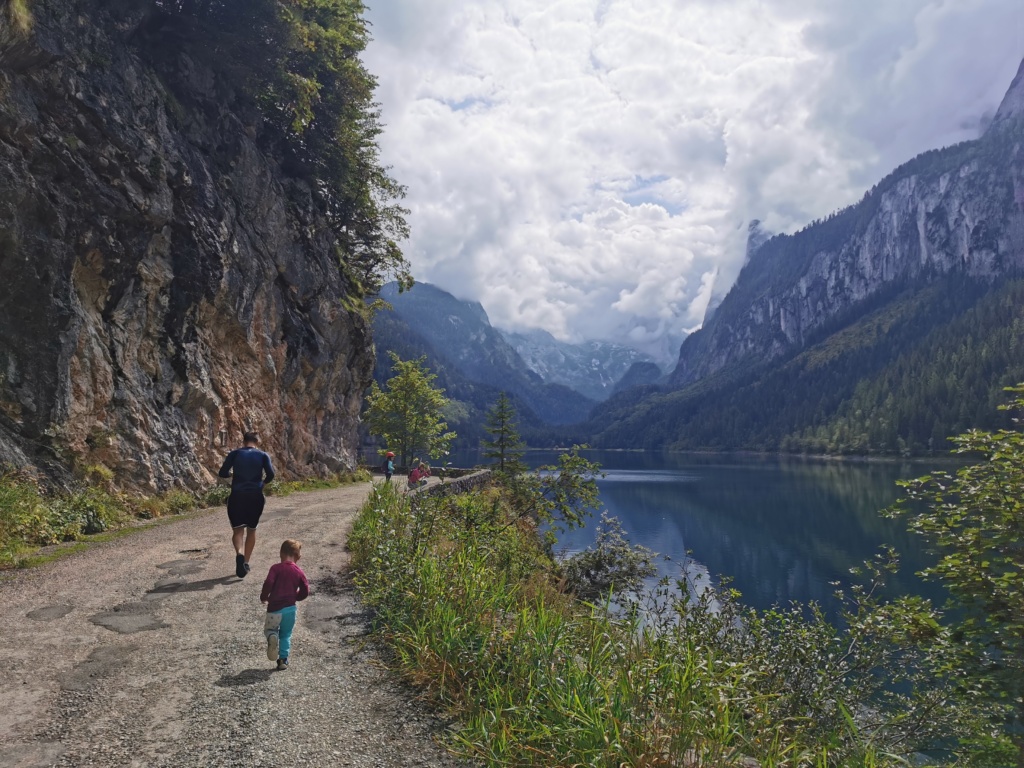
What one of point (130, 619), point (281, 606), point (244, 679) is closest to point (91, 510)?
point (130, 619)

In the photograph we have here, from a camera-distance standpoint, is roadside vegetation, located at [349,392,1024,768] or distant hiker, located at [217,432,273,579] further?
distant hiker, located at [217,432,273,579]

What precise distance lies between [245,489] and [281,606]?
445 centimetres

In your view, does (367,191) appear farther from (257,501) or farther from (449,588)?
(449,588)

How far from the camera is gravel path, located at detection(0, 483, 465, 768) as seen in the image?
4.99m

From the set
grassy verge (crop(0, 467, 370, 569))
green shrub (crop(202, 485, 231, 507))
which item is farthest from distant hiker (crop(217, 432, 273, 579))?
green shrub (crop(202, 485, 231, 507))

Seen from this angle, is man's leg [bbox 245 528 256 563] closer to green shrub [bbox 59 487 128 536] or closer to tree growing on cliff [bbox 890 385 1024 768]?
green shrub [bbox 59 487 128 536]

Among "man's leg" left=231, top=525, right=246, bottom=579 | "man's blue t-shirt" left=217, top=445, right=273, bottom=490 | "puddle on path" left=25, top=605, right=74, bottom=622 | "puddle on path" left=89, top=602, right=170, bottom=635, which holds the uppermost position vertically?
"man's blue t-shirt" left=217, top=445, right=273, bottom=490

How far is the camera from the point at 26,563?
10.6m

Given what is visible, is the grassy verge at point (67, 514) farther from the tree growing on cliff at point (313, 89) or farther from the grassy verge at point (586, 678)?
the tree growing on cliff at point (313, 89)

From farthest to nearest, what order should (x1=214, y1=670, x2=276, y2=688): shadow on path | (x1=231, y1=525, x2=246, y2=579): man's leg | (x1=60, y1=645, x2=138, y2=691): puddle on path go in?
1. (x1=231, y1=525, x2=246, y2=579): man's leg
2. (x1=214, y1=670, x2=276, y2=688): shadow on path
3. (x1=60, y1=645, x2=138, y2=691): puddle on path

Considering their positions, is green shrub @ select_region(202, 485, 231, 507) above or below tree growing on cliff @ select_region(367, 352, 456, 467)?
below

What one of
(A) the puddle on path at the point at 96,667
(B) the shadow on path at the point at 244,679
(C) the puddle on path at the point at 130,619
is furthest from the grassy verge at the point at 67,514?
(B) the shadow on path at the point at 244,679

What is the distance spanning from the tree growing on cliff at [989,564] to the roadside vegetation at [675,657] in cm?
3

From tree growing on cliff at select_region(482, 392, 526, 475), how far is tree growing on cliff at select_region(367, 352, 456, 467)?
11.4 metres
